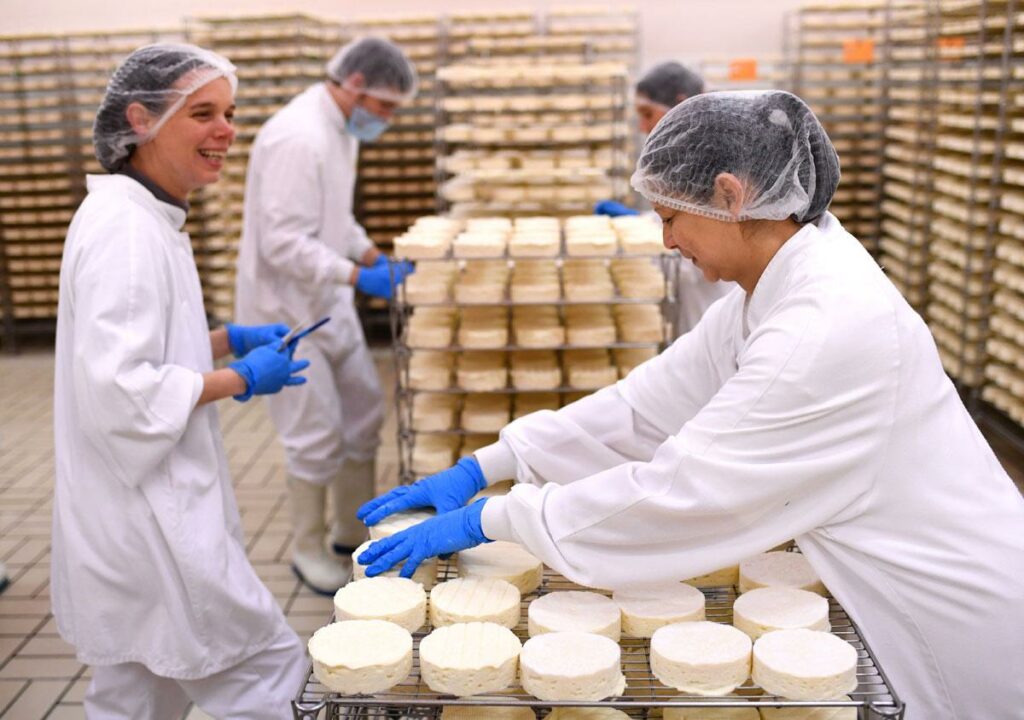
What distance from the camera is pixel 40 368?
7172 millimetres

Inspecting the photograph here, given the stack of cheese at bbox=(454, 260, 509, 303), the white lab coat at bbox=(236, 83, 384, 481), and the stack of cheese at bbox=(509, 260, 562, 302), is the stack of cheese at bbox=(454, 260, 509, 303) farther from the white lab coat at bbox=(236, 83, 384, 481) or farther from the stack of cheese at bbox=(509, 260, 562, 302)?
the white lab coat at bbox=(236, 83, 384, 481)

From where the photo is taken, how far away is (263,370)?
8.01 ft

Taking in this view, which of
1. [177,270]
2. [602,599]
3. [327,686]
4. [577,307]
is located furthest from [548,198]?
[327,686]

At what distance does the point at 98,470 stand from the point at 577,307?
1549 millimetres

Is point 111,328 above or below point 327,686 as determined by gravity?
above

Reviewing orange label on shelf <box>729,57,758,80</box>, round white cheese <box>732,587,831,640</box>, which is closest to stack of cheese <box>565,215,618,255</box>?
round white cheese <box>732,587,831,640</box>

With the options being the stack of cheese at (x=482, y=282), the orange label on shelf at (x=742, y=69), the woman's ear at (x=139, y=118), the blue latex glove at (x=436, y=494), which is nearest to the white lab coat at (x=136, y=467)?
the woman's ear at (x=139, y=118)

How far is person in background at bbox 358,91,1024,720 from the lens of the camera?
4.92ft

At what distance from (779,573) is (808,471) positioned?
1.00 feet

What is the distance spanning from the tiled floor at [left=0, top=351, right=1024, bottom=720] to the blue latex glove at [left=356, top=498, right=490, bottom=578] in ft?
5.18

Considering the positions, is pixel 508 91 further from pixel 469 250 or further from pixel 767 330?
pixel 767 330

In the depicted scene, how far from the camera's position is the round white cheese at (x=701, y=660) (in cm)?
142

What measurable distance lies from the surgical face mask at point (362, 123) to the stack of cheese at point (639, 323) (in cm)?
136

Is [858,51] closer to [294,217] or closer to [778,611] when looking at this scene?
[294,217]
